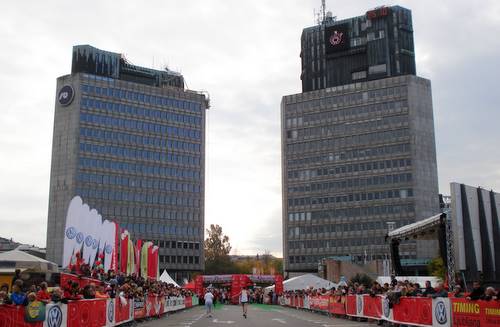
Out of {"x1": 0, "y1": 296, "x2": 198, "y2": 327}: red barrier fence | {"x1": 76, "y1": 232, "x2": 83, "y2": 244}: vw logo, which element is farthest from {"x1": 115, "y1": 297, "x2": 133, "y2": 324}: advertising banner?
{"x1": 76, "y1": 232, "x2": 83, "y2": 244}: vw logo

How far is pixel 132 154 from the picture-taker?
395ft

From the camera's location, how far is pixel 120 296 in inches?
872

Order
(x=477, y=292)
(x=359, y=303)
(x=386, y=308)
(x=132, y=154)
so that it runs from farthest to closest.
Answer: (x=132, y=154)
(x=359, y=303)
(x=386, y=308)
(x=477, y=292)

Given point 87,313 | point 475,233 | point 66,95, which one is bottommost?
point 87,313

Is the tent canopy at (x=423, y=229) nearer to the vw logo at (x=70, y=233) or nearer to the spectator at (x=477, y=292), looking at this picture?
the spectator at (x=477, y=292)

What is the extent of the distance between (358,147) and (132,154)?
149ft

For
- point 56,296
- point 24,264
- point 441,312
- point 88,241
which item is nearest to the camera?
point 56,296

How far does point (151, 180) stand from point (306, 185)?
31859 mm

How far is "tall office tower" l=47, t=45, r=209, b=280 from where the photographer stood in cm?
11431

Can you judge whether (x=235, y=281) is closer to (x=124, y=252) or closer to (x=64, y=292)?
(x=124, y=252)

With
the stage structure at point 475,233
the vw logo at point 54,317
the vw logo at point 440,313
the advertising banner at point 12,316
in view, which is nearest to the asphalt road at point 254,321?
the stage structure at point 475,233

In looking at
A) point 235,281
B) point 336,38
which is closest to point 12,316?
point 235,281

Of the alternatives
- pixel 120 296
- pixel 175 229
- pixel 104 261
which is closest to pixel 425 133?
pixel 175 229

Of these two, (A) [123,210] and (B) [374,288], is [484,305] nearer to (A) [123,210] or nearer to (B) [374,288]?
(B) [374,288]
